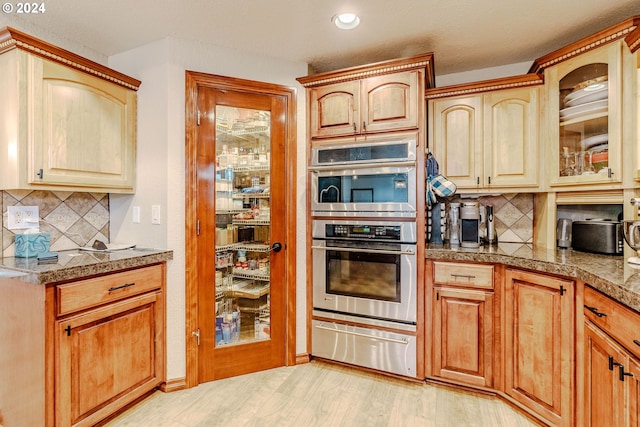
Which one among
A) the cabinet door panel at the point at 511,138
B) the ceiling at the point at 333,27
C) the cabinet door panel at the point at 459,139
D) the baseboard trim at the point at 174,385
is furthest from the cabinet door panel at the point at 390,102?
the baseboard trim at the point at 174,385

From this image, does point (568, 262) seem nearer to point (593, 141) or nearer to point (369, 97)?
point (593, 141)

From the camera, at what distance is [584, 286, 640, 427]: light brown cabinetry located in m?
1.21

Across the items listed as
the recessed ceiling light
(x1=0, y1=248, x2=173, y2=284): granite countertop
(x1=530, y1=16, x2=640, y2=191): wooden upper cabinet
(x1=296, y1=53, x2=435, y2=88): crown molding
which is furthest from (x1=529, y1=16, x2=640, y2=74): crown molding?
(x1=0, y1=248, x2=173, y2=284): granite countertop

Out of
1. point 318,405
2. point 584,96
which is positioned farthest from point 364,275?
point 584,96

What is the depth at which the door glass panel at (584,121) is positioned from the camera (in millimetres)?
1989

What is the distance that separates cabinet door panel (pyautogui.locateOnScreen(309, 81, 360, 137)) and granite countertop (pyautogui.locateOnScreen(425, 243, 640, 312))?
3.49ft

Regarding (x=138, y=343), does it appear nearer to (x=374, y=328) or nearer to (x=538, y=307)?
(x=374, y=328)

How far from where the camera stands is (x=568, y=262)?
1755 millimetres

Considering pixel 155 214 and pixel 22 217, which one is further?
pixel 155 214

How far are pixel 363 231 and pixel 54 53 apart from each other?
6.90 feet

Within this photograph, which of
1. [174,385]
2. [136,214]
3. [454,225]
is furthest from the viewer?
[454,225]

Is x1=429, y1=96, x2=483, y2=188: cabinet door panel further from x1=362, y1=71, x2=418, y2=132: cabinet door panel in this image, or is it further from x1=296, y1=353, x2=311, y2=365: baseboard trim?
x1=296, y1=353, x2=311, y2=365: baseboard trim

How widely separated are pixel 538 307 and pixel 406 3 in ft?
6.05

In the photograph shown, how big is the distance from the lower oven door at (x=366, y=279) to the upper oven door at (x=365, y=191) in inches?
9.5
